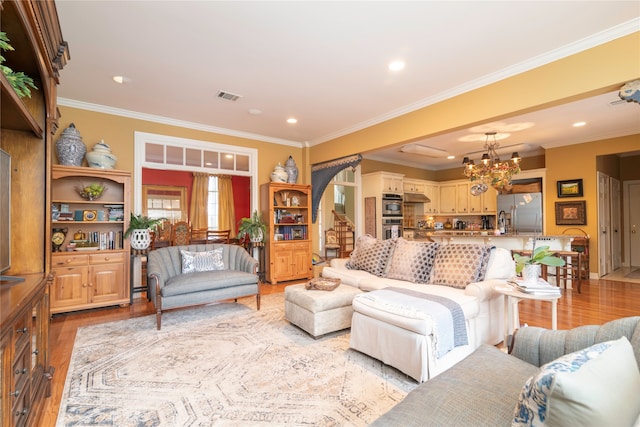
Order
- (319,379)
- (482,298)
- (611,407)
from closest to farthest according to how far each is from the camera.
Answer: (611,407) < (319,379) < (482,298)

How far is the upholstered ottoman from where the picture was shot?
9.48 feet

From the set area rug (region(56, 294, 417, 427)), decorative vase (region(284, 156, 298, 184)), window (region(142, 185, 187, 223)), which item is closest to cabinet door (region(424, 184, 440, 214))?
decorative vase (region(284, 156, 298, 184))

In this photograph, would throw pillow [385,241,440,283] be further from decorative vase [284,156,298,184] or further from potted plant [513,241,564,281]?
decorative vase [284,156,298,184]

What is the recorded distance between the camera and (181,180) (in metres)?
8.29

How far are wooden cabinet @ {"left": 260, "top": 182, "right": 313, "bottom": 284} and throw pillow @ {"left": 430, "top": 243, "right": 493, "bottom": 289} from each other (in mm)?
3056

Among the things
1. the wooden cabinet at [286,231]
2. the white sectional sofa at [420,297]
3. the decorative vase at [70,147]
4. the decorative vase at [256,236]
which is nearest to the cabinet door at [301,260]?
the wooden cabinet at [286,231]

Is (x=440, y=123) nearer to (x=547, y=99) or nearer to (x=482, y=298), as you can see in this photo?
(x=547, y=99)

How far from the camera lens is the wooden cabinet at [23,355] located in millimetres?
1219

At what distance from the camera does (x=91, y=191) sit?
410cm

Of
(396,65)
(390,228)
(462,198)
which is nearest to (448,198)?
(462,198)

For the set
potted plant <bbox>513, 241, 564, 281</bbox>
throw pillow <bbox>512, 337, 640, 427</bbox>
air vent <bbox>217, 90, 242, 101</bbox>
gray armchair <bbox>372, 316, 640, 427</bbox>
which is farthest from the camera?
air vent <bbox>217, 90, 242, 101</bbox>

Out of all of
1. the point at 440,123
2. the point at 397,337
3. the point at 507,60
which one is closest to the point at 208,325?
the point at 397,337

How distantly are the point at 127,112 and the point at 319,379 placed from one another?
4.58 m

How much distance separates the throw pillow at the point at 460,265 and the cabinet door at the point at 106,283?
3.98 m
